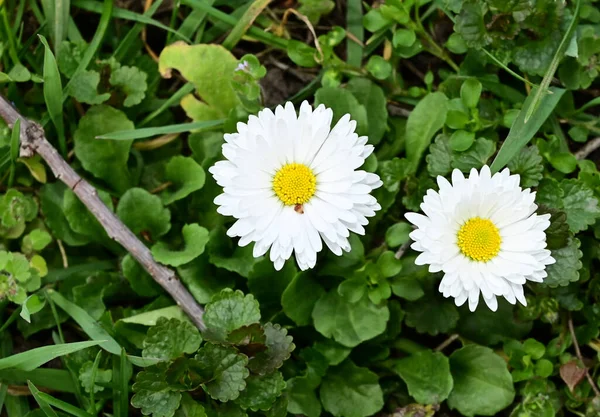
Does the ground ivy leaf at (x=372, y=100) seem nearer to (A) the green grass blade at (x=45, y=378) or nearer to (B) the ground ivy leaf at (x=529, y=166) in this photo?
(B) the ground ivy leaf at (x=529, y=166)

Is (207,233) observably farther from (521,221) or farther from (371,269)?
(521,221)

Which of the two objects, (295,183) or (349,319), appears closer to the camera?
(295,183)

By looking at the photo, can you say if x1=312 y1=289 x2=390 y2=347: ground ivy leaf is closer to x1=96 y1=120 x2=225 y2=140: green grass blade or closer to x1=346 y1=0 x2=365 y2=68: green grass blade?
x1=96 y1=120 x2=225 y2=140: green grass blade

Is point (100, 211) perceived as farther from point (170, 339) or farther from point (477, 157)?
point (477, 157)

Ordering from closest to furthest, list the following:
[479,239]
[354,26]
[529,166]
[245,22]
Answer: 1. [479,239]
2. [529,166]
3. [245,22]
4. [354,26]

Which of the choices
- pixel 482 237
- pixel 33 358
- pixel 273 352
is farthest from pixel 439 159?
pixel 33 358

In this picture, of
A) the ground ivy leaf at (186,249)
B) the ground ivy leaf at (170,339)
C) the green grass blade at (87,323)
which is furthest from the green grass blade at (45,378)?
the ground ivy leaf at (186,249)
